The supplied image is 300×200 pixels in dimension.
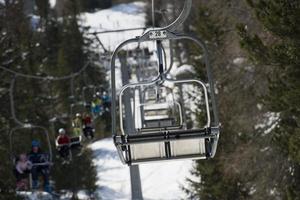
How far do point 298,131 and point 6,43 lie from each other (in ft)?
44.8

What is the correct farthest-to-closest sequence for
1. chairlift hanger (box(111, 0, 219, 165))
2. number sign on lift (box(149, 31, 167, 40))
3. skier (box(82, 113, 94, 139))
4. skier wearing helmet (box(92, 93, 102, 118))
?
skier wearing helmet (box(92, 93, 102, 118))
skier (box(82, 113, 94, 139))
chairlift hanger (box(111, 0, 219, 165))
number sign on lift (box(149, 31, 167, 40))

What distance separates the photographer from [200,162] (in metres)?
21.8

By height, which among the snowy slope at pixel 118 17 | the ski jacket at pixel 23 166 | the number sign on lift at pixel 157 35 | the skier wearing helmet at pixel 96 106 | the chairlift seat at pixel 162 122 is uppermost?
the snowy slope at pixel 118 17

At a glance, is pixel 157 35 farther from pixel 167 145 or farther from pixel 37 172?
pixel 37 172

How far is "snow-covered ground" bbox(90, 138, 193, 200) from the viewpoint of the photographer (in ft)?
115

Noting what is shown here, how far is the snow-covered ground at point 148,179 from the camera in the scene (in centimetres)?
3512

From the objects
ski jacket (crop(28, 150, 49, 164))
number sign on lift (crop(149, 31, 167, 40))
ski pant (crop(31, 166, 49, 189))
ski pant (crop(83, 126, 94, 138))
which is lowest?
ski pant (crop(31, 166, 49, 189))

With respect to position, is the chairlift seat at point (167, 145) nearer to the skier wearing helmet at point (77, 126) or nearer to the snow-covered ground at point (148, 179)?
the skier wearing helmet at point (77, 126)

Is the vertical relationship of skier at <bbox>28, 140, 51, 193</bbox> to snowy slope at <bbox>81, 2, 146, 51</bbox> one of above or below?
below

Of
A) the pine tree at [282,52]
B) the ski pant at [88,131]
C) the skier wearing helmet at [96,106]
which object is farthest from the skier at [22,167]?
the pine tree at [282,52]

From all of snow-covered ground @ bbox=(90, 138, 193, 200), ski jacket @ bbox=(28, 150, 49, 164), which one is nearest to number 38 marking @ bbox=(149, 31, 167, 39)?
ski jacket @ bbox=(28, 150, 49, 164)

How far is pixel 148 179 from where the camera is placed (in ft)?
125

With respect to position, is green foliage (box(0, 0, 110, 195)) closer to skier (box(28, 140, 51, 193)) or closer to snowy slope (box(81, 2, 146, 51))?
skier (box(28, 140, 51, 193))

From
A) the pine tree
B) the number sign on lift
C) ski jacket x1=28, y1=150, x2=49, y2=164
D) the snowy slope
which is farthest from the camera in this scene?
the snowy slope
